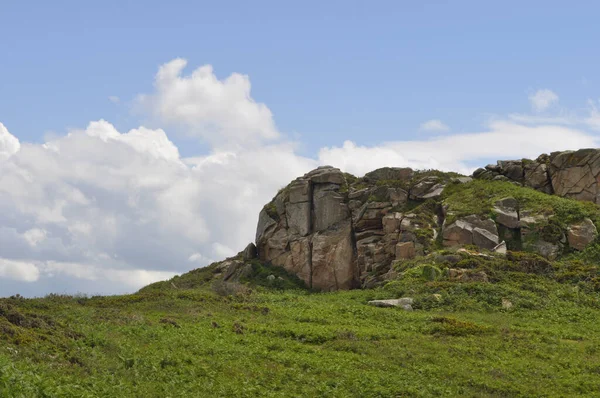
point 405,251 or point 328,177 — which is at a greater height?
point 328,177

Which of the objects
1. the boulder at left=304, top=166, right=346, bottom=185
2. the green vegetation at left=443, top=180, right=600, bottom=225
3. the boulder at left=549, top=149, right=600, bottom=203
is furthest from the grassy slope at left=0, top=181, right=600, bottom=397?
the boulder at left=304, top=166, right=346, bottom=185

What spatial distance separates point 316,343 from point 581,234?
3128 centimetres

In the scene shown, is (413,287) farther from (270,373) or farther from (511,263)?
(270,373)

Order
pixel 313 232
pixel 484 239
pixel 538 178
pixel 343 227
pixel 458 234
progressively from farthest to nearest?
pixel 538 178 → pixel 313 232 → pixel 343 227 → pixel 458 234 → pixel 484 239

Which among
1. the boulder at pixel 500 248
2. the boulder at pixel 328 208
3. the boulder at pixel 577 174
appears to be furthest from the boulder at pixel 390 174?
the boulder at pixel 500 248

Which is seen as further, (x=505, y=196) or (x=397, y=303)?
(x=505, y=196)

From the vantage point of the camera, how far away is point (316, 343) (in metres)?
32.3

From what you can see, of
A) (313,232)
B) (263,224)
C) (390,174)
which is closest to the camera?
(313,232)

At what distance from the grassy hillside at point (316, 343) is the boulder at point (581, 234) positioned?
666 cm

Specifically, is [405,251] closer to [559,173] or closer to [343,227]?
[343,227]

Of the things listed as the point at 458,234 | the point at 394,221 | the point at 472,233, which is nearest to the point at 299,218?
the point at 394,221

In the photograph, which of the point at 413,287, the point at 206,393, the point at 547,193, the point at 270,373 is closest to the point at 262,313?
the point at 413,287

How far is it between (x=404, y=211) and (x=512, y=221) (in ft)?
31.3

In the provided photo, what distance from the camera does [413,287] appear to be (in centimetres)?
4719
